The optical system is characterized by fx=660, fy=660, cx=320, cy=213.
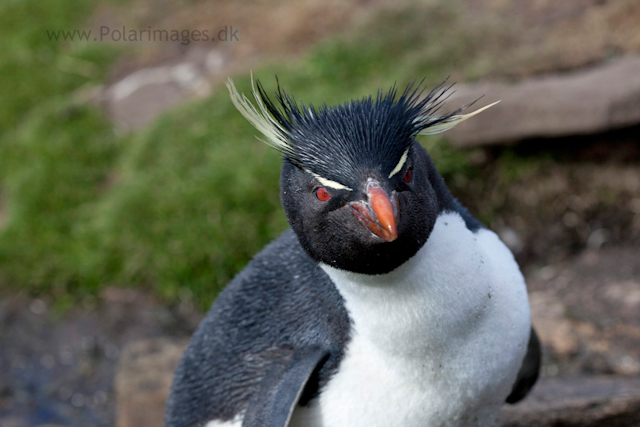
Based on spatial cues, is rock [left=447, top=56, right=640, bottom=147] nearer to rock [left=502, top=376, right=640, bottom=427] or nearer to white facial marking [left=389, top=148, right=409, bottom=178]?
rock [left=502, top=376, right=640, bottom=427]

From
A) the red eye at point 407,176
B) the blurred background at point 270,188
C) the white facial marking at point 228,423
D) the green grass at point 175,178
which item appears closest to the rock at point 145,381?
the blurred background at point 270,188

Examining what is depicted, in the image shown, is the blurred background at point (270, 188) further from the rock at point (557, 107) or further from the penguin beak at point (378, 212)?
the penguin beak at point (378, 212)

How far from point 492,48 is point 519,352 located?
378 centimetres

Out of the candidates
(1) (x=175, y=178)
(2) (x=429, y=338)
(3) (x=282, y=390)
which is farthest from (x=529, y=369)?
(1) (x=175, y=178)

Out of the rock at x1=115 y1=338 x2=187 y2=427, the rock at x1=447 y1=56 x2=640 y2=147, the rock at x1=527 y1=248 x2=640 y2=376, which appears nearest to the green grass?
the rock at x1=447 y1=56 x2=640 y2=147

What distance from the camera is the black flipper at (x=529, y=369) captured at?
270 centimetres

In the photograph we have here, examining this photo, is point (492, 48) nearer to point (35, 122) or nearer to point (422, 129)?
point (422, 129)

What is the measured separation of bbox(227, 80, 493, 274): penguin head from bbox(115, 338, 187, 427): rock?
6.98ft

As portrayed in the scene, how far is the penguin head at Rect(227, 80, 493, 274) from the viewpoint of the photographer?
1.77 metres

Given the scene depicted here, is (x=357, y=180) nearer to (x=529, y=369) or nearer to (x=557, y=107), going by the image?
(x=529, y=369)

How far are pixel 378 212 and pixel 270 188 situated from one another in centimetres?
318

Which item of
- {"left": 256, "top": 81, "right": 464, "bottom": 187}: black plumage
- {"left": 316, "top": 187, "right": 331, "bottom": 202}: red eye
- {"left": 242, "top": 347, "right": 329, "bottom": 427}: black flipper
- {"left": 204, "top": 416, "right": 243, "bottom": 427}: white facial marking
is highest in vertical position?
{"left": 256, "top": 81, "right": 464, "bottom": 187}: black plumage

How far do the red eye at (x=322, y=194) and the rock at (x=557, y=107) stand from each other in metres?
2.77

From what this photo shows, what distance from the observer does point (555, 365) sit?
3635 mm
